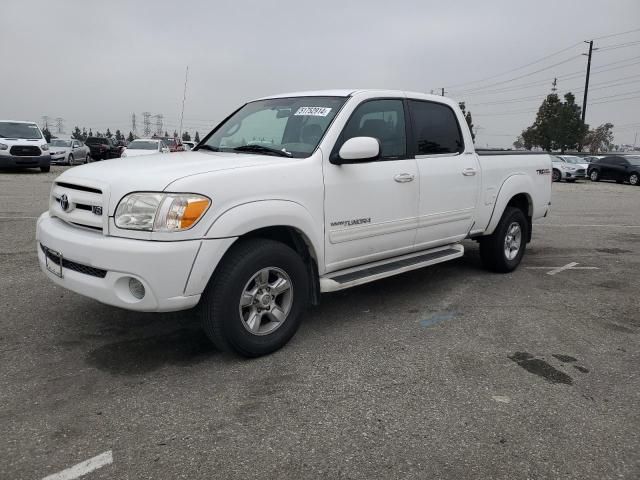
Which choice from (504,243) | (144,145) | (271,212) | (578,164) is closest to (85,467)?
(271,212)

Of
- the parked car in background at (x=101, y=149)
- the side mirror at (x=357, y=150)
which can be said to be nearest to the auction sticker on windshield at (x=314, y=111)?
the side mirror at (x=357, y=150)

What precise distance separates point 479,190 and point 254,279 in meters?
2.82

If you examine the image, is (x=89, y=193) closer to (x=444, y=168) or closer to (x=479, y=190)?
(x=444, y=168)

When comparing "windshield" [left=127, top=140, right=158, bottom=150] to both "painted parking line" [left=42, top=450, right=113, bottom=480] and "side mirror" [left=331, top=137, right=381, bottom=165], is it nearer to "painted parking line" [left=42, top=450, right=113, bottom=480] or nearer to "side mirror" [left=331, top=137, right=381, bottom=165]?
"side mirror" [left=331, top=137, right=381, bottom=165]

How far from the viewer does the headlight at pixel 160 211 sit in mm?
3062

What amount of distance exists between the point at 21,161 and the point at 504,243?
18.3 metres

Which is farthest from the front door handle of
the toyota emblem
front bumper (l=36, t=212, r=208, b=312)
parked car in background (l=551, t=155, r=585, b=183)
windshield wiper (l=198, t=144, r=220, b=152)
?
parked car in background (l=551, t=155, r=585, b=183)

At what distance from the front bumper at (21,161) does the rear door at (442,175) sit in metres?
18.1

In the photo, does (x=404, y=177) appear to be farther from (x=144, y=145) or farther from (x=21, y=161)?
(x=21, y=161)

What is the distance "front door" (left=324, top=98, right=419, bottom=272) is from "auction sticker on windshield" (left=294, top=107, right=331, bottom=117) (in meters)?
0.21

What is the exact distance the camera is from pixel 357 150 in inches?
148

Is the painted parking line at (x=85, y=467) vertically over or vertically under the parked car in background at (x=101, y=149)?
under

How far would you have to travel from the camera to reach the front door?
12.7 feet

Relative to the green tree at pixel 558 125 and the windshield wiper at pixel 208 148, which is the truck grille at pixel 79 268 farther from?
the green tree at pixel 558 125
